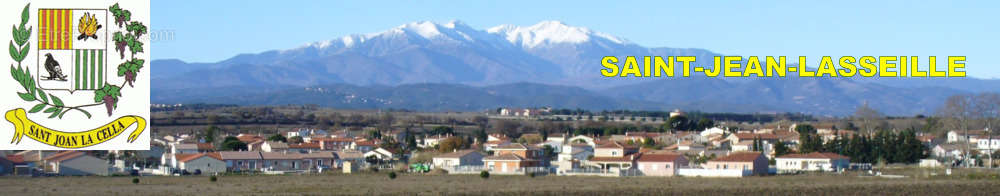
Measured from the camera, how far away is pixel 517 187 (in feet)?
125

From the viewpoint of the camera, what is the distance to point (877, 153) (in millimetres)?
62000

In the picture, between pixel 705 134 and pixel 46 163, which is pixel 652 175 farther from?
pixel 705 134

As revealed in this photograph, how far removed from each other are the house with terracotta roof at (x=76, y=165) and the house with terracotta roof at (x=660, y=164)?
24.1 meters

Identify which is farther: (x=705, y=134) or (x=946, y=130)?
(x=705, y=134)

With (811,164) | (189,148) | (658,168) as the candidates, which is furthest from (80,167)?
(811,164)

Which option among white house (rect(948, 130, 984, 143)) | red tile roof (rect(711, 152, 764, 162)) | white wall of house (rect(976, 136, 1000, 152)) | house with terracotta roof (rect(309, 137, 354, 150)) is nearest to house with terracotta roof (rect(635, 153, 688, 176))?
red tile roof (rect(711, 152, 764, 162))

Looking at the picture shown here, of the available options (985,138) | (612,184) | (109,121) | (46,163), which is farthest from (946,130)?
(109,121)

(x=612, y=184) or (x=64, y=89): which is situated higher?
(x=64, y=89)

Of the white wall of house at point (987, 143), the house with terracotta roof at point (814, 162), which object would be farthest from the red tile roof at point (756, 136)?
the house with terracotta roof at point (814, 162)

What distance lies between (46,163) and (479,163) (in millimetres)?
20808

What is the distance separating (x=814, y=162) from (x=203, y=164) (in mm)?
29750

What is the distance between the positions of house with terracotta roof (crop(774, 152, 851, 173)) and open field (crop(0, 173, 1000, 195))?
39.3 ft

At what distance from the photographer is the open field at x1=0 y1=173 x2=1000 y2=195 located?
3466 centimetres

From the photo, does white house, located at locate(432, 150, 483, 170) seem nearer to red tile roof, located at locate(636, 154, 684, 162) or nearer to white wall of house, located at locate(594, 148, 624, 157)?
white wall of house, located at locate(594, 148, 624, 157)
